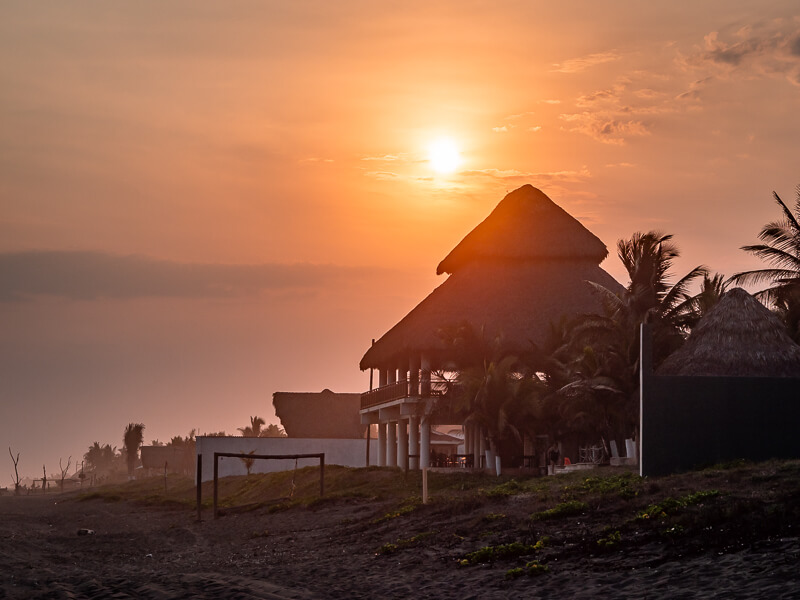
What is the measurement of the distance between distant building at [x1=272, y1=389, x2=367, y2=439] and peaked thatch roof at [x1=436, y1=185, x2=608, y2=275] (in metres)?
22.1

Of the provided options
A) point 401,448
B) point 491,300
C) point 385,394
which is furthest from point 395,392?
point 491,300

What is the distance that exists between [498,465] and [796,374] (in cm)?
1563

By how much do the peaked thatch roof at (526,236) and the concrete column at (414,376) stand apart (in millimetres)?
8893

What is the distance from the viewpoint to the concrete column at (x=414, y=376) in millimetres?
48531

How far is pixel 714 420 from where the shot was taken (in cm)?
2723

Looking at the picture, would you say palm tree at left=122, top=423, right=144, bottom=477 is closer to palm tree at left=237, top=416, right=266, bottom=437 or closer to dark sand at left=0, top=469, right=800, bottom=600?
palm tree at left=237, top=416, right=266, bottom=437

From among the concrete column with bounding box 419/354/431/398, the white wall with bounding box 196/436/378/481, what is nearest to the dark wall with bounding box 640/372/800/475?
the concrete column with bounding box 419/354/431/398

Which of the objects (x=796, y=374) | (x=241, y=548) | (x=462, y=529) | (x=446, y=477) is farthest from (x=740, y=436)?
(x=446, y=477)

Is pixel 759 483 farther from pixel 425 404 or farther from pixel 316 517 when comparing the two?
pixel 425 404

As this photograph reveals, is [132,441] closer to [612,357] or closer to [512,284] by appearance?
[512,284]

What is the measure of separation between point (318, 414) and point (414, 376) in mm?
31531

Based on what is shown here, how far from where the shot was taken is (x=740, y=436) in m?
27.3

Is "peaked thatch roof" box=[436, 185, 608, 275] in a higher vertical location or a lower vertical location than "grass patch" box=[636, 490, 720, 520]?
higher

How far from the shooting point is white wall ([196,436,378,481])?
6519 centimetres
